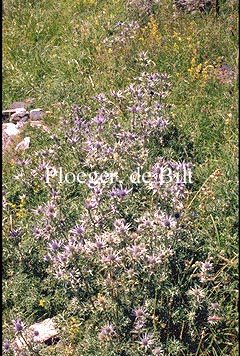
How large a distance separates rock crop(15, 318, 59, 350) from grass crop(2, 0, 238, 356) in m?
0.08

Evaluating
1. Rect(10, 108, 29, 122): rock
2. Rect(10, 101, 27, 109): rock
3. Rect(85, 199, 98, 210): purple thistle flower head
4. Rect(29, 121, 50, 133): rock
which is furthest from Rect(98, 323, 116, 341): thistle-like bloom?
Rect(10, 101, 27, 109): rock

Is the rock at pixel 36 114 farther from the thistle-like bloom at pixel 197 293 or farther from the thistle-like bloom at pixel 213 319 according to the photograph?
the thistle-like bloom at pixel 213 319

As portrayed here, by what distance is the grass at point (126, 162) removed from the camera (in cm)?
303

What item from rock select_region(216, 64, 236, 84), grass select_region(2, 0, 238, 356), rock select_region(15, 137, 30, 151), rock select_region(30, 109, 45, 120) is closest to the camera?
grass select_region(2, 0, 238, 356)

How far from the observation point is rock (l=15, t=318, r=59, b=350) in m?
3.20

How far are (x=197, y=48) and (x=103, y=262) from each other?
341 centimetres

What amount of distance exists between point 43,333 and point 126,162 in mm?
1311

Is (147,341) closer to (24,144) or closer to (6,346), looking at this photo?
(6,346)

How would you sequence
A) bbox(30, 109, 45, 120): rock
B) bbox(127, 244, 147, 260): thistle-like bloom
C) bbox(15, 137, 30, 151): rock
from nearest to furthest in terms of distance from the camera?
bbox(127, 244, 147, 260): thistle-like bloom < bbox(15, 137, 30, 151): rock < bbox(30, 109, 45, 120): rock

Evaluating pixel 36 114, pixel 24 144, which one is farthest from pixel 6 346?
pixel 36 114

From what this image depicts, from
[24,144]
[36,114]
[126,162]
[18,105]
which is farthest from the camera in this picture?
[18,105]

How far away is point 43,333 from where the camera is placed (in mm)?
Result: 3396

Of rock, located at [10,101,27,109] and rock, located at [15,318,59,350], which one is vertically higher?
rock, located at [10,101,27,109]

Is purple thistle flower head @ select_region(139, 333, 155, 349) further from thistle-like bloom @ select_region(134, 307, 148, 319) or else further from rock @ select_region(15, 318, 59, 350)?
rock @ select_region(15, 318, 59, 350)
